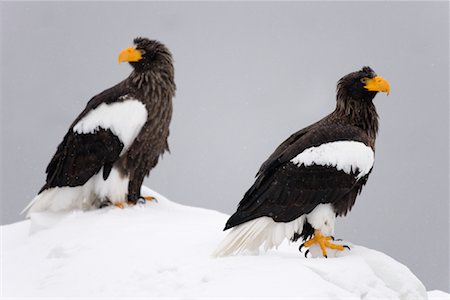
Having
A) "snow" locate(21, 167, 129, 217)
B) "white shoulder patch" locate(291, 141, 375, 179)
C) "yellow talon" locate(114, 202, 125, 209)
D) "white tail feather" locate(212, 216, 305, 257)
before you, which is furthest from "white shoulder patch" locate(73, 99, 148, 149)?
"white shoulder patch" locate(291, 141, 375, 179)

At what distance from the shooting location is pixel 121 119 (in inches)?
306

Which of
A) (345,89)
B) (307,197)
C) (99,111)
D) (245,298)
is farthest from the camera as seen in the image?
(99,111)

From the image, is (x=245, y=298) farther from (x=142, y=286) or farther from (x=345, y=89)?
(x=345, y=89)

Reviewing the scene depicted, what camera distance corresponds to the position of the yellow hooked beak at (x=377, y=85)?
20.0ft

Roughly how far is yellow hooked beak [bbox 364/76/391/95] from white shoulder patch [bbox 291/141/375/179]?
64 cm

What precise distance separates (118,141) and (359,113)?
307 cm

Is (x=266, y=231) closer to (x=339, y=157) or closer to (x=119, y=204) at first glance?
(x=339, y=157)

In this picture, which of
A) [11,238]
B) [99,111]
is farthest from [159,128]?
[11,238]

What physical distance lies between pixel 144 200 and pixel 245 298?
3570 mm

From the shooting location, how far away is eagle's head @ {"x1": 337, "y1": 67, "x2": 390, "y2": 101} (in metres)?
6.12

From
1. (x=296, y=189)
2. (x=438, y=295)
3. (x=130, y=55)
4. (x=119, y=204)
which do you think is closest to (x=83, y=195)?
(x=119, y=204)

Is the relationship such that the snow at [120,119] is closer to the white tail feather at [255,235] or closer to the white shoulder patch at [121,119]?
the white shoulder patch at [121,119]

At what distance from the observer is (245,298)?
5.03m

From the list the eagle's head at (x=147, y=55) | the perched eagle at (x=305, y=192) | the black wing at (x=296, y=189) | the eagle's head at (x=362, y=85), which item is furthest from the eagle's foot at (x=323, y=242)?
the eagle's head at (x=147, y=55)
